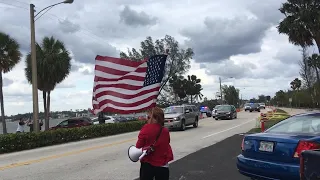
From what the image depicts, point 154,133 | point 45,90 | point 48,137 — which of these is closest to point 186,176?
point 154,133

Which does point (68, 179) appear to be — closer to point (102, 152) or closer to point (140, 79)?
point (140, 79)

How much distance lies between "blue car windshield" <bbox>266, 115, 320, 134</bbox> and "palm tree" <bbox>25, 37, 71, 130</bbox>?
27.0 meters

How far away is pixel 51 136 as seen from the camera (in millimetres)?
19359

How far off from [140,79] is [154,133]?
7.38 ft

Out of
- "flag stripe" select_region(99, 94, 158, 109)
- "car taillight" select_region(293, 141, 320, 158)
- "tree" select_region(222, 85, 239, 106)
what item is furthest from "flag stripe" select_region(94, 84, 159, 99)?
"tree" select_region(222, 85, 239, 106)

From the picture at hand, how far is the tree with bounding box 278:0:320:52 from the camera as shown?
2930 cm

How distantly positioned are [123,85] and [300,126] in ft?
11.5

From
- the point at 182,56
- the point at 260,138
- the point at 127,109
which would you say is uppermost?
the point at 182,56

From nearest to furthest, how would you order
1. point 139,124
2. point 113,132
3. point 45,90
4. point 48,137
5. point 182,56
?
1. point 48,137
2. point 113,132
3. point 139,124
4. point 45,90
5. point 182,56

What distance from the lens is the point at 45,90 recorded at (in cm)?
3344

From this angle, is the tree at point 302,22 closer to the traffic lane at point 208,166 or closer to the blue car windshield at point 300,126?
the traffic lane at point 208,166

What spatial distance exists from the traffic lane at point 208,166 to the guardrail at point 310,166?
5474 mm

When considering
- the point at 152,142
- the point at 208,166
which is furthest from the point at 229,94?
the point at 152,142

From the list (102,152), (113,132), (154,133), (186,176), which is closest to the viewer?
(154,133)
